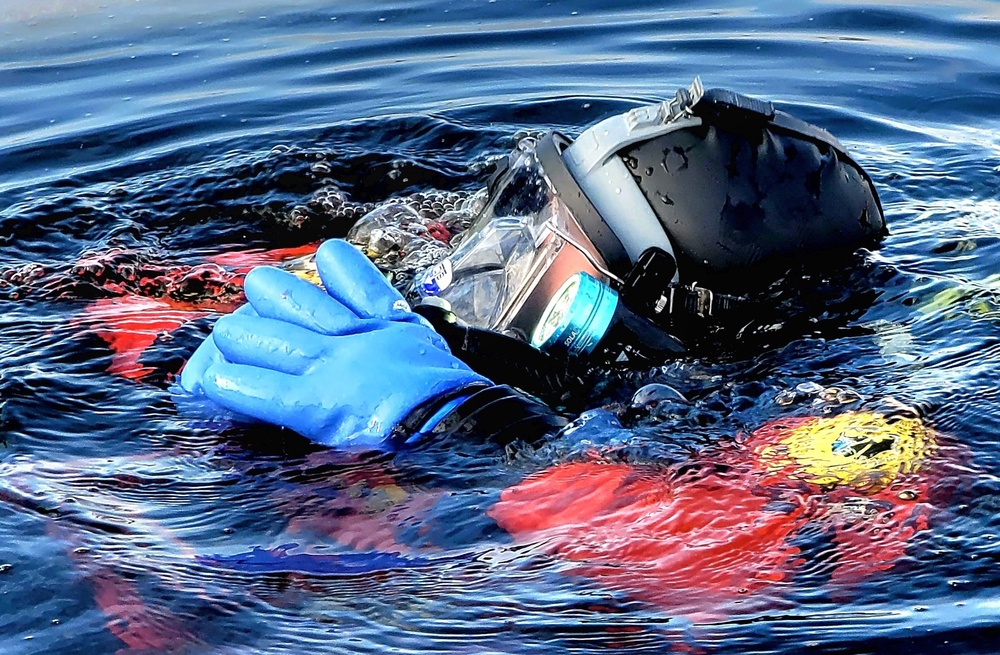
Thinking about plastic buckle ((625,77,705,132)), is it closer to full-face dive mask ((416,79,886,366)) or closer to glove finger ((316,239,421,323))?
full-face dive mask ((416,79,886,366))

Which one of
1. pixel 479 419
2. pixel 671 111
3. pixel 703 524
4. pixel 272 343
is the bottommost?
pixel 703 524

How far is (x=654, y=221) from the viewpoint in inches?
130

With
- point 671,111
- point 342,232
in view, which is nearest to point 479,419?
point 671,111

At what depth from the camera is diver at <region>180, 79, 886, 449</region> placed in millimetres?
2895

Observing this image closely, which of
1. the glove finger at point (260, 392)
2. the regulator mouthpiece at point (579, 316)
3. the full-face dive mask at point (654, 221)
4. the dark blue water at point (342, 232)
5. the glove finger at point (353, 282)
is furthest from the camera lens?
the full-face dive mask at point (654, 221)

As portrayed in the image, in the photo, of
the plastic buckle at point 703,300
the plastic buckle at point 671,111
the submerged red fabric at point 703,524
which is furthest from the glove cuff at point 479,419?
the plastic buckle at point 671,111

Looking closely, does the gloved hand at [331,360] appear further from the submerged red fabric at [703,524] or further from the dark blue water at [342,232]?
the submerged red fabric at [703,524]

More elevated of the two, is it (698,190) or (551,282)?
(698,190)

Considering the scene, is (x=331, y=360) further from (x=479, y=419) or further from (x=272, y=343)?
(x=479, y=419)

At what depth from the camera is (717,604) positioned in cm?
243

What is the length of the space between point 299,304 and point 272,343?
0.12 m

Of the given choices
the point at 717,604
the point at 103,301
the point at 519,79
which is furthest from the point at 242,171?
the point at 717,604

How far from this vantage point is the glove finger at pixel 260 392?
2861 millimetres

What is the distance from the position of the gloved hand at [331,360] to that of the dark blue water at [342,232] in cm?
12
